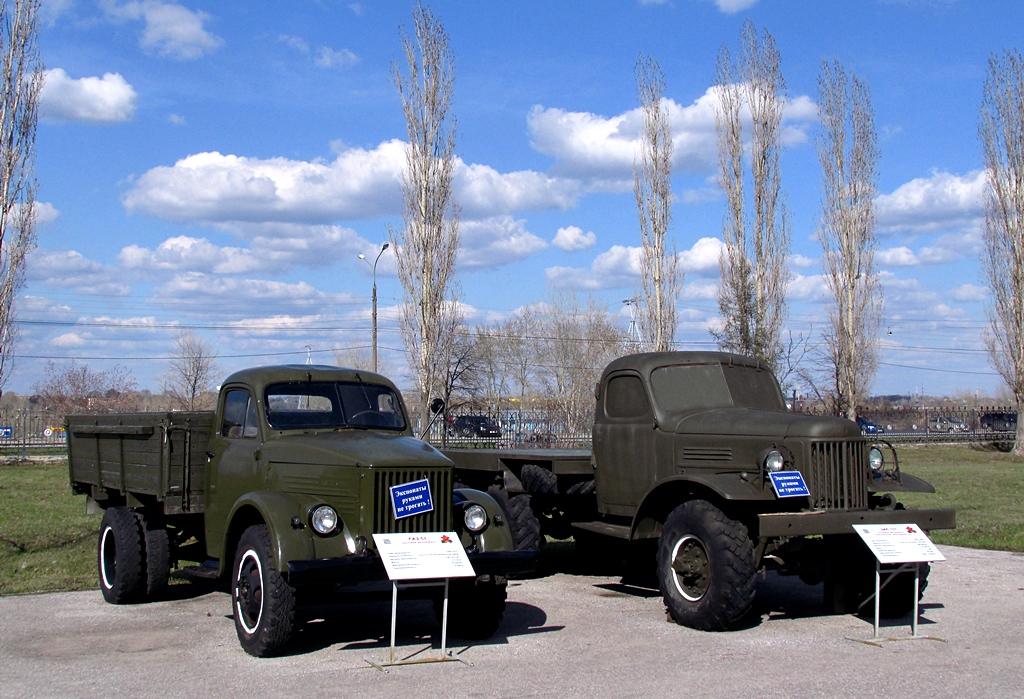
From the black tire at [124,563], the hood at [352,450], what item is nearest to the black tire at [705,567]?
the hood at [352,450]

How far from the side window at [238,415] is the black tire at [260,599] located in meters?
1.13

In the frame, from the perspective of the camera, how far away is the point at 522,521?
31.7ft

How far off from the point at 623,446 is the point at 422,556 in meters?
3.23

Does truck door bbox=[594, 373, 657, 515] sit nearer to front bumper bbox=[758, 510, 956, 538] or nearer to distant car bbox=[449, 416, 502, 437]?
front bumper bbox=[758, 510, 956, 538]

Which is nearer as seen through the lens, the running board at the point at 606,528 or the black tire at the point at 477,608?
the black tire at the point at 477,608

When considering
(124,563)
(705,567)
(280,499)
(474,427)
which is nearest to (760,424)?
(705,567)

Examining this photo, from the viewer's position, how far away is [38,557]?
1096 centimetres

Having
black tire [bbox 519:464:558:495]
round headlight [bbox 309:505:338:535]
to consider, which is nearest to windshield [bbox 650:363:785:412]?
black tire [bbox 519:464:558:495]

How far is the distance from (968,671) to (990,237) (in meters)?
31.7

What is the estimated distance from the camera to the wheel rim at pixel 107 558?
28.7 ft

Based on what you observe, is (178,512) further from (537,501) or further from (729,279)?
(729,279)

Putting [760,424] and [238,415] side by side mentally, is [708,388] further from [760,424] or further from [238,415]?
[238,415]

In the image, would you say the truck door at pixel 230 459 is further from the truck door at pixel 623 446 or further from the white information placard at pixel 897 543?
the white information placard at pixel 897 543

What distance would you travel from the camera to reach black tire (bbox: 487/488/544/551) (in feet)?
31.3
